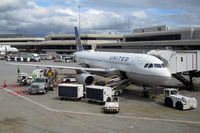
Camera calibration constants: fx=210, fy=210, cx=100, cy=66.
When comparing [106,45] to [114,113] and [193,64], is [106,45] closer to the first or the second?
[193,64]

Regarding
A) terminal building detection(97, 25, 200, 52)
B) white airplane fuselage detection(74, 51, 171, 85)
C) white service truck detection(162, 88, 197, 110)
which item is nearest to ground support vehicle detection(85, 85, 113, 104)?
white airplane fuselage detection(74, 51, 171, 85)

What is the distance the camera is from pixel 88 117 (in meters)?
16.6

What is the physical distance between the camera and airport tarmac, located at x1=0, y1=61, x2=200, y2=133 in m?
14.1

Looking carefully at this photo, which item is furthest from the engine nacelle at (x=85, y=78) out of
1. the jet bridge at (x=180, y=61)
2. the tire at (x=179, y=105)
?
the tire at (x=179, y=105)

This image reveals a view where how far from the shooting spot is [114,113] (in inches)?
696

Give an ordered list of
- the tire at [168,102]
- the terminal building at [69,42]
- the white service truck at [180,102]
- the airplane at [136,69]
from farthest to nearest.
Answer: the terminal building at [69,42]
the airplane at [136,69]
the tire at [168,102]
the white service truck at [180,102]

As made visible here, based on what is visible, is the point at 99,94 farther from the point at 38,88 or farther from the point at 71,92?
the point at 38,88

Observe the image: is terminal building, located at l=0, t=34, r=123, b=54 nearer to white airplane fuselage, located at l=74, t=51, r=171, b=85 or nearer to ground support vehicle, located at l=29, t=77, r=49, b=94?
white airplane fuselage, located at l=74, t=51, r=171, b=85

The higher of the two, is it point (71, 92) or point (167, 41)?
point (167, 41)

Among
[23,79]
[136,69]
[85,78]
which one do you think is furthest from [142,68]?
[23,79]

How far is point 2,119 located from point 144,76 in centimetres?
1398

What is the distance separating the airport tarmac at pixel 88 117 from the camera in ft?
Answer: 46.1

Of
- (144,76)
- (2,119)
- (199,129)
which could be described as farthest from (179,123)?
(2,119)

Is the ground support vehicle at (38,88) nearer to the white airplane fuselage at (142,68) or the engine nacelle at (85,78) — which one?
the engine nacelle at (85,78)
